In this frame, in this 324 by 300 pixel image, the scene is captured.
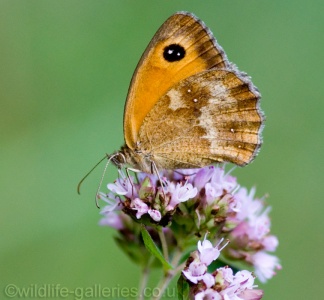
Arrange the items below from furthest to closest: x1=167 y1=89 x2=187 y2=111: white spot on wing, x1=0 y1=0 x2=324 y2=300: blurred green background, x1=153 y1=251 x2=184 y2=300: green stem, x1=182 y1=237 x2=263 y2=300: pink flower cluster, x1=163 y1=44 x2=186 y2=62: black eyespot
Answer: x1=0 y1=0 x2=324 y2=300: blurred green background → x1=167 y1=89 x2=187 y2=111: white spot on wing → x1=163 y1=44 x2=186 y2=62: black eyespot → x1=153 y1=251 x2=184 y2=300: green stem → x1=182 y1=237 x2=263 y2=300: pink flower cluster

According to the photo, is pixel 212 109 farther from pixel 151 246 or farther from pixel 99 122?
pixel 99 122

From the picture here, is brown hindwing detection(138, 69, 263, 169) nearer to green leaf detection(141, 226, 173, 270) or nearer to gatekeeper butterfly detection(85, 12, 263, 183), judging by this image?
gatekeeper butterfly detection(85, 12, 263, 183)

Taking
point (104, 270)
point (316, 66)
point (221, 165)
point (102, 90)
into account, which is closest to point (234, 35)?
point (316, 66)

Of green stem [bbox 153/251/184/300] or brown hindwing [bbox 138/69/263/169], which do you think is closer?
green stem [bbox 153/251/184/300]

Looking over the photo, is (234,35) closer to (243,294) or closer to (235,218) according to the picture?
(235,218)

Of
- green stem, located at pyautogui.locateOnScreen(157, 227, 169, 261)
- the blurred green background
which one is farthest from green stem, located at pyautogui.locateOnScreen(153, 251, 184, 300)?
the blurred green background

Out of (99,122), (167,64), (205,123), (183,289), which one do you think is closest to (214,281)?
(183,289)

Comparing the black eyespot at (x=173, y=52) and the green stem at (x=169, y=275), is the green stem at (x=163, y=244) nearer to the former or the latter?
the green stem at (x=169, y=275)
